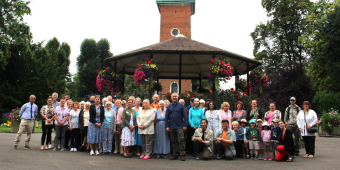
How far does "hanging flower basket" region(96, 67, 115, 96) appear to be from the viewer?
1667 cm

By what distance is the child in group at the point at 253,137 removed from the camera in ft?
28.6

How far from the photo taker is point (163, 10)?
172ft

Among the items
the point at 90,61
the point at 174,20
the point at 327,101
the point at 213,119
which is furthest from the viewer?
the point at 174,20

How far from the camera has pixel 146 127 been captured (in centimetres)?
865

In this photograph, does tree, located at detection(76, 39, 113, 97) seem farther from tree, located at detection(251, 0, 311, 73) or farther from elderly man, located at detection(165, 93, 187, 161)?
elderly man, located at detection(165, 93, 187, 161)

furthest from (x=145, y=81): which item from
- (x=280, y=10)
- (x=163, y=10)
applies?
(x=163, y=10)

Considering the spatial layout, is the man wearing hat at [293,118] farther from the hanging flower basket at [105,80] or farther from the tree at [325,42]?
the tree at [325,42]

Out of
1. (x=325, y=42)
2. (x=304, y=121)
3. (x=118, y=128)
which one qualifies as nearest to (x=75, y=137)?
(x=118, y=128)

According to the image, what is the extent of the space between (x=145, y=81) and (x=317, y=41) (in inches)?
921

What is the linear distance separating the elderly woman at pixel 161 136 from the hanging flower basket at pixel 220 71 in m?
5.52

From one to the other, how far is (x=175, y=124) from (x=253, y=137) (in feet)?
8.32

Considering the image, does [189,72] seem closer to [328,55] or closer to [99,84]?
[99,84]

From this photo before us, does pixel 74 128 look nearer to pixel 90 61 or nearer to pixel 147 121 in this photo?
pixel 147 121

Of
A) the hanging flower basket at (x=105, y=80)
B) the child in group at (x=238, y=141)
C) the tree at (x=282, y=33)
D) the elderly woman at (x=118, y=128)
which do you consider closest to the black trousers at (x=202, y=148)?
the child in group at (x=238, y=141)
